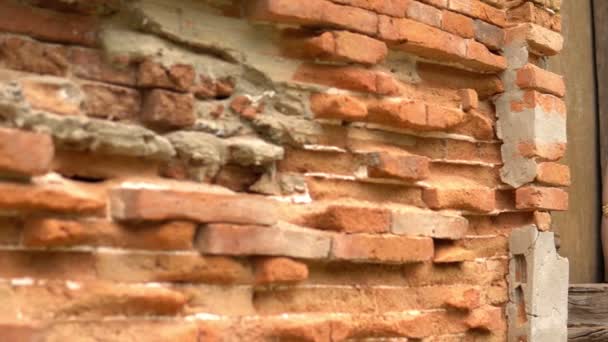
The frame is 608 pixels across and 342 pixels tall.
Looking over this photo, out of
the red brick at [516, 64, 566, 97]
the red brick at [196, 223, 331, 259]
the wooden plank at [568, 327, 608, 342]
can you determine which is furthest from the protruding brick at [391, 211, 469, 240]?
the wooden plank at [568, 327, 608, 342]

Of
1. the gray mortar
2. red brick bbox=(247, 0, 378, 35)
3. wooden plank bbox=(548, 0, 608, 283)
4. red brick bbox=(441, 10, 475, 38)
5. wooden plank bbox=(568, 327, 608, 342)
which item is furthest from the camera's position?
wooden plank bbox=(548, 0, 608, 283)

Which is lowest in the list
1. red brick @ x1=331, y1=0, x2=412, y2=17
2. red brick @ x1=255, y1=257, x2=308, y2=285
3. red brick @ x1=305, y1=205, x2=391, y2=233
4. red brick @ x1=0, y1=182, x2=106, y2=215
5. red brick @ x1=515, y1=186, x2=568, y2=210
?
red brick @ x1=255, y1=257, x2=308, y2=285

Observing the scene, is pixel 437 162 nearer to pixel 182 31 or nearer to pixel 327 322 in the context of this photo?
pixel 327 322

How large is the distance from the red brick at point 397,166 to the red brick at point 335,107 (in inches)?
5.2

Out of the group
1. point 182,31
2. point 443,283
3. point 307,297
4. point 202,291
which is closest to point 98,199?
point 202,291

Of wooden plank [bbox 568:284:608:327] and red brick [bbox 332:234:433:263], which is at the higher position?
red brick [bbox 332:234:433:263]

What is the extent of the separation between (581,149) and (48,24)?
2.84 m

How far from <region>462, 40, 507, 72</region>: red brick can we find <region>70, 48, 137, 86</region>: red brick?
1174 millimetres

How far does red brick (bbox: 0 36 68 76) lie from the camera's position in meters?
1.98

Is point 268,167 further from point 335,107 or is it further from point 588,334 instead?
point 588,334

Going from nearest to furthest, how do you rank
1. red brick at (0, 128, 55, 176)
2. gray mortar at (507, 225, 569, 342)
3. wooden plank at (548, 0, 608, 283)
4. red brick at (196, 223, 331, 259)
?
red brick at (0, 128, 55, 176) → red brick at (196, 223, 331, 259) → gray mortar at (507, 225, 569, 342) → wooden plank at (548, 0, 608, 283)

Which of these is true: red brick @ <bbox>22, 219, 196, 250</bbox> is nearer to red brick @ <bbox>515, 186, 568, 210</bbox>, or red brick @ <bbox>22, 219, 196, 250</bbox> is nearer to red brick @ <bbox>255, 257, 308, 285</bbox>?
red brick @ <bbox>255, 257, 308, 285</bbox>

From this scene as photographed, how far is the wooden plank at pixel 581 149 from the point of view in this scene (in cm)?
397

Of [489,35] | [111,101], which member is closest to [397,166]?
[489,35]
